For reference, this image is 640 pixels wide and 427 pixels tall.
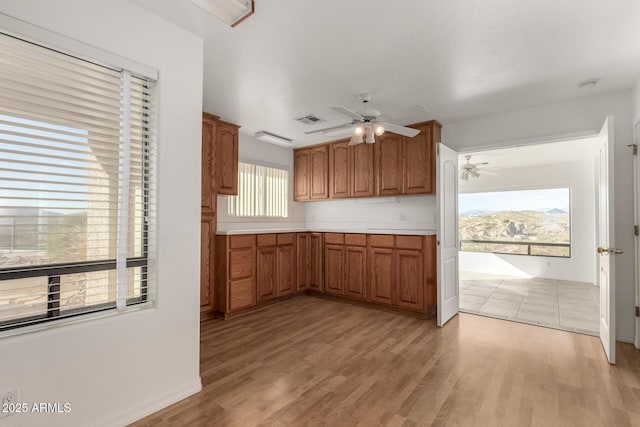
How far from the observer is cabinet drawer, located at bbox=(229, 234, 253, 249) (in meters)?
3.94

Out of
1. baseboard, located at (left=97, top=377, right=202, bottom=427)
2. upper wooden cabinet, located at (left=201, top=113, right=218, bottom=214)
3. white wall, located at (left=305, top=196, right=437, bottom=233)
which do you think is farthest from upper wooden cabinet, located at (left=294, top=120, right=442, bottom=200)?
baseboard, located at (left=97, top=377, right=202, bottom=427)

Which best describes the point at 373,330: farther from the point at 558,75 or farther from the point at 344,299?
the point at 558,75

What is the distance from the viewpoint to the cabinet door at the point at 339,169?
16.1ft

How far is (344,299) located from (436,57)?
134 inches

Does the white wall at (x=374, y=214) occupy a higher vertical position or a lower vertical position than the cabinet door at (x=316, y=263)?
higher

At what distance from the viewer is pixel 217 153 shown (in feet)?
13.2

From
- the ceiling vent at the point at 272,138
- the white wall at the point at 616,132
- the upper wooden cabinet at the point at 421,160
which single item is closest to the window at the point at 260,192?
the ceiling vent at the point at 272,138

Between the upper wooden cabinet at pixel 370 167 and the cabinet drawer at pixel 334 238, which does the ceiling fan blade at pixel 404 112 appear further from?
the cabinet drawer at pixel 334 238

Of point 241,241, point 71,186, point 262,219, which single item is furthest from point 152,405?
point 262,219

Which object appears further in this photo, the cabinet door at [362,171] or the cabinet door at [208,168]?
the cabinet door at [362,171]

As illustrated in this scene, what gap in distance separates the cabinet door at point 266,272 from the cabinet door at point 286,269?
0.32ft

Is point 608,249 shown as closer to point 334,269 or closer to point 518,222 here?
point 334,269

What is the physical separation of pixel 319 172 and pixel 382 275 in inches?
81.4

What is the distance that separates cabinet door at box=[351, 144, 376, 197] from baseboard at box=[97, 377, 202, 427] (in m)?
3.32
